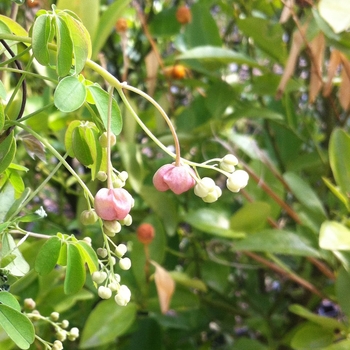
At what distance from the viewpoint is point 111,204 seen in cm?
25

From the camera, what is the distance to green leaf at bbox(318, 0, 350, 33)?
0.43 metres

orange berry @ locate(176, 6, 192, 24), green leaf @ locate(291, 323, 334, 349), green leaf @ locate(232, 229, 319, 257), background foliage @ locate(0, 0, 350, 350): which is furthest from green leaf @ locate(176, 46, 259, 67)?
green leaf @ locate(291, 323, 334, 349)

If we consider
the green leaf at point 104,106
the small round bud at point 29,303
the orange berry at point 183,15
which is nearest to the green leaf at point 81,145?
the green leaf at point 104,106

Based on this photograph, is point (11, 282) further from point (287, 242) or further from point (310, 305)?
point (310, 305)

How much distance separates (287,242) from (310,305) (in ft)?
0.63

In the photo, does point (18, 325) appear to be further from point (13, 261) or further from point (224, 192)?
point (224, 192)

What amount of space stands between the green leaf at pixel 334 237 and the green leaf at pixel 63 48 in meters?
0.30

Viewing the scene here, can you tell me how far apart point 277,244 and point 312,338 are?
11 centimetres

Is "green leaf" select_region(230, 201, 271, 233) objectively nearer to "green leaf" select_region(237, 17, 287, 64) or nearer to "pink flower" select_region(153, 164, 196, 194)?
"green leaf" select_region(237, 17, 287, 64)

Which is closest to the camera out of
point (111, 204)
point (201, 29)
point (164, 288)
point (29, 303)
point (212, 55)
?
point (111, 204)

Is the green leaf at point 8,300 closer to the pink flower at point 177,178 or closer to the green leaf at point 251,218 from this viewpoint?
the pink flower at point 177,178

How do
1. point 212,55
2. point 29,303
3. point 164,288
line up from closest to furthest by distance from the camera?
point 29,303, point 164,288, point 212,55

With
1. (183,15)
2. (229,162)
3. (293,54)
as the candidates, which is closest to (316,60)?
(293,54)

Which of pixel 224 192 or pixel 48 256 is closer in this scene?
pixel 48 256
